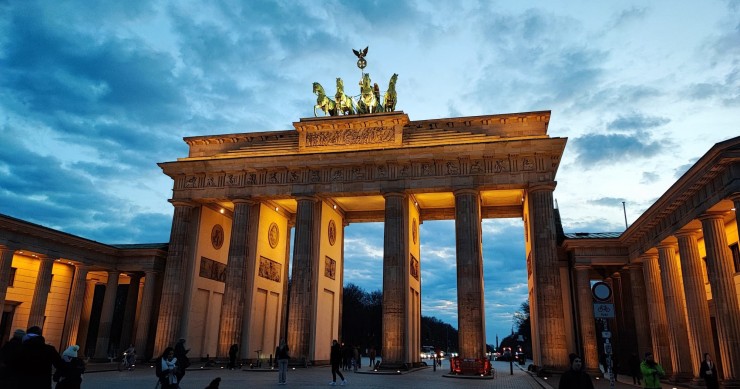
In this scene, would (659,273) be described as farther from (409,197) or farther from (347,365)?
(347,365)

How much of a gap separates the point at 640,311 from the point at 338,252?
798 inches

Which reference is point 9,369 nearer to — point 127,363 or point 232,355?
point 232,355

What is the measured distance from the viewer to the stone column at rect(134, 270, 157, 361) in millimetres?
33938

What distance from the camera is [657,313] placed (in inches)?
1065

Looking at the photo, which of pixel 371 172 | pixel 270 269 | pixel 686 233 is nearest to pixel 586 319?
pixel 686 233

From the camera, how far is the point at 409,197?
112ft

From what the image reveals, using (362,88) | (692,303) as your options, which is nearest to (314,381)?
(692,303)

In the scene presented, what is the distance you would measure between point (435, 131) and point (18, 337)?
28.1 meters

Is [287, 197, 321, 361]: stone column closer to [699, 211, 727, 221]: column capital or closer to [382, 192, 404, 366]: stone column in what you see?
[382, 192, 404, 366]: stone column

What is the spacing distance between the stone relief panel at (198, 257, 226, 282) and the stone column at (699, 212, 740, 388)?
29.5m

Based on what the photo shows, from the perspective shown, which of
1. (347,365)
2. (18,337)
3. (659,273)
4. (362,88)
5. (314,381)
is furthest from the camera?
(362,88)

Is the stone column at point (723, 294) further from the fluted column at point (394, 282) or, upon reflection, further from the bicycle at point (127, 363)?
the bicycle at point (127, 363)

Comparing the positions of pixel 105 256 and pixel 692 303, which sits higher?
pixel 105 256

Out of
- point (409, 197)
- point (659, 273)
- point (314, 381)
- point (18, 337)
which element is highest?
point (409, 197)
